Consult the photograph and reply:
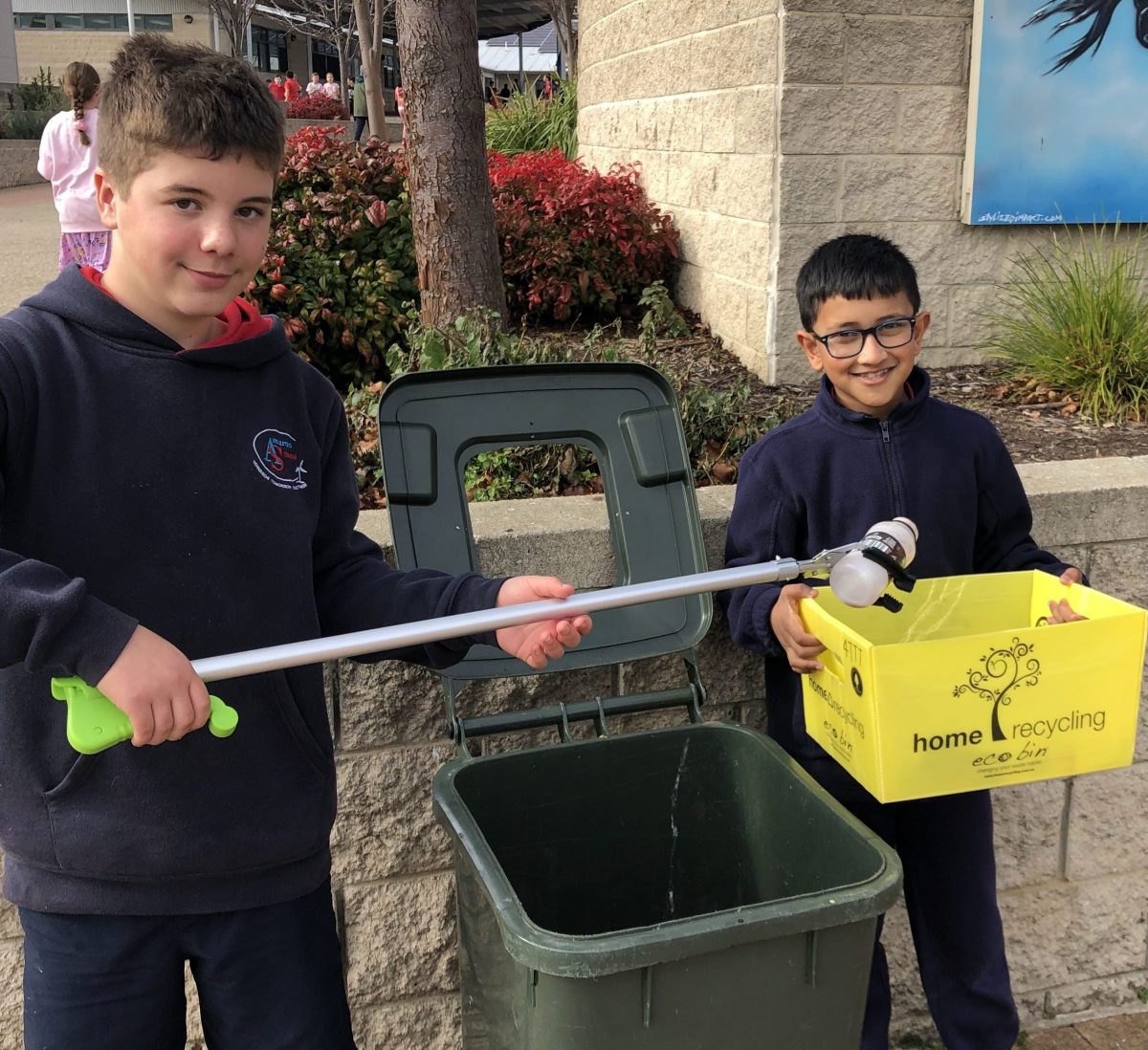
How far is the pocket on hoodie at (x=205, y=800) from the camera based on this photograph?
1688mm

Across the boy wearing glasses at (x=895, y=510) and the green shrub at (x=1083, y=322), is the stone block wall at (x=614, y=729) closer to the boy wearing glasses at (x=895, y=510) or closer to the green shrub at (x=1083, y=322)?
the boy wearing glasses at (x=895, y=510)

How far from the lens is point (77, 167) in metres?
6.43

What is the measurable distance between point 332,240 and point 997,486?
10.6ft

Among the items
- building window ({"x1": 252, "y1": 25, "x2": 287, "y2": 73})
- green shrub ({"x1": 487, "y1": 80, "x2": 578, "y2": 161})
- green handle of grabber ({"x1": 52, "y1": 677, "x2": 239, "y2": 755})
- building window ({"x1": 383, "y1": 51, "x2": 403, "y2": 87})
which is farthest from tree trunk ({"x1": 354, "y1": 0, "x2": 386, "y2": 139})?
building window ({"x1": 383, "y1": 51, "x2": 403, "y2": 87})

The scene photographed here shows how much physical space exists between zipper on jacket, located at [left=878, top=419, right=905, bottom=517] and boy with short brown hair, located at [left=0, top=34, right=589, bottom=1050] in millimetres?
775

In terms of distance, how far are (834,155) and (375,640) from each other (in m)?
3.85

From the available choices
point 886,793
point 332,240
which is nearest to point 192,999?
point 886,793

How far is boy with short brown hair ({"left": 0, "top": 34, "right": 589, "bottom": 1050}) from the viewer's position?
1.66 metres

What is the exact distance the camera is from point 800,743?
242cm

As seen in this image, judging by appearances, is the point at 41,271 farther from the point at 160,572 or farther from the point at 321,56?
the point at 321,56

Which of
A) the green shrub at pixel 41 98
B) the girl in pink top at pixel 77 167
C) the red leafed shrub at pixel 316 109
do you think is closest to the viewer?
the girl in pink top at pixel 77 167

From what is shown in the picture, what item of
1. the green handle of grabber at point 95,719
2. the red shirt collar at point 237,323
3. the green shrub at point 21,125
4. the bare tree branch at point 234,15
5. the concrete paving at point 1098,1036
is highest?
the bare tree branch at point 234,15

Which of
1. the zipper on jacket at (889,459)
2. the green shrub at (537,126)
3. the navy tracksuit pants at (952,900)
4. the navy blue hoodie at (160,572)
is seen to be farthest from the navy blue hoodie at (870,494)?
the green shrub at (537,126)

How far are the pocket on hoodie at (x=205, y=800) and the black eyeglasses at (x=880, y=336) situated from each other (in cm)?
122
